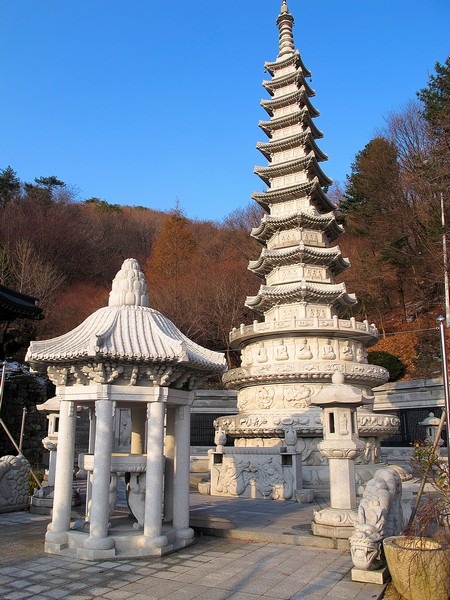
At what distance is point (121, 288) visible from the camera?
8953 mm

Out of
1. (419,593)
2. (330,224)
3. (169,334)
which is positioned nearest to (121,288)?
(169,334)

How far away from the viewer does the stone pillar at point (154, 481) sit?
734 centimetres

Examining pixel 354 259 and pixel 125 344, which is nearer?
pixel 125 344

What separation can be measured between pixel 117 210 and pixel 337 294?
45.7 m

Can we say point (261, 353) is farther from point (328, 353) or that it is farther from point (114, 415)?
point (114, 415)

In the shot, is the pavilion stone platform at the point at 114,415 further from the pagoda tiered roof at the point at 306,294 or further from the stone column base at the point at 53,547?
the pagoda tiered roof at the point at 306,294

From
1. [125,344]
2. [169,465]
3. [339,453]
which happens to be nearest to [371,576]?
[339,453]

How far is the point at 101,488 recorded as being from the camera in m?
7.32

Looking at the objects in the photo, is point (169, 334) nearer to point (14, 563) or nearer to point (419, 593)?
point (14, 563)

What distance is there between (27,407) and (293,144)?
1959 cm

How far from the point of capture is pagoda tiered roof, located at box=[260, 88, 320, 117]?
25.3 meters

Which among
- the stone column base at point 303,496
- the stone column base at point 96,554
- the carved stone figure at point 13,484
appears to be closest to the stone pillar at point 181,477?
the stone column base at point 96,554

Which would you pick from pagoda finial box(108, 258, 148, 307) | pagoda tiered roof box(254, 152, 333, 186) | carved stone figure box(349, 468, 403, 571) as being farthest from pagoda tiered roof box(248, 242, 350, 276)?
carved stone figure box(349, 468, 403, 571)

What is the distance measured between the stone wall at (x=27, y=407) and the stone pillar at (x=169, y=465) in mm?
15768
